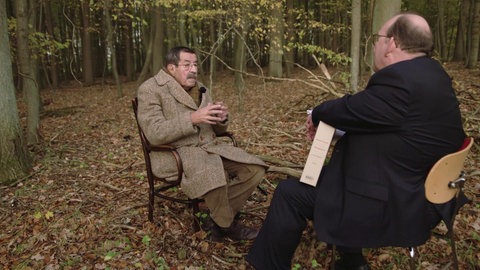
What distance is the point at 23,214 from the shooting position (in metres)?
3.87

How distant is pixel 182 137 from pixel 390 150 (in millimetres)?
1842

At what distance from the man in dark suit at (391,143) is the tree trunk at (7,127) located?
3992 mm

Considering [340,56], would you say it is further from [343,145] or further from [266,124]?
[343,145]

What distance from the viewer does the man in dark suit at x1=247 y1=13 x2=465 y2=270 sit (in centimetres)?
206

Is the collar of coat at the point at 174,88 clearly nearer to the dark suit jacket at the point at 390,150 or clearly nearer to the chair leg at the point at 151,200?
the chair leg at the point at 151,200

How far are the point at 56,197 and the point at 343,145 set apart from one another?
3.42m

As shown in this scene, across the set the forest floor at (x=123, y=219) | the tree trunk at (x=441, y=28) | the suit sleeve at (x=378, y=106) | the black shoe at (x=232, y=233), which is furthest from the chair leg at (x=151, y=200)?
the tree trunk at (x=441, y=28)

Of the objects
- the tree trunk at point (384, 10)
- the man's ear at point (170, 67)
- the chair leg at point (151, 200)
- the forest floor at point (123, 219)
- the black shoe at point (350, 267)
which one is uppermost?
the tree trunk at point (384, 10)

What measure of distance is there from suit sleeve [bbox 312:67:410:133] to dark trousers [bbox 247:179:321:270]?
57 centimetres

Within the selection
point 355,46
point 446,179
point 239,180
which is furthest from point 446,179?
point 355,46

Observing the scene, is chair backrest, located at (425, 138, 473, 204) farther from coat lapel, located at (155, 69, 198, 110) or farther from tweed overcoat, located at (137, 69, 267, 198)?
coat lapel, located at (155, 69, 198, 110)

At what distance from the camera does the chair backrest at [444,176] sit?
2.10 meters

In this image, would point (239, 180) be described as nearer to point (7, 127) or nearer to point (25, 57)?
point (7, 127)

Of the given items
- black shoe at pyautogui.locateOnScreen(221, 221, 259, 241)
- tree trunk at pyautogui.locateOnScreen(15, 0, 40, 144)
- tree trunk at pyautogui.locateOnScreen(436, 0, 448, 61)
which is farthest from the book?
tree trunk at pyautogui.locateOnScreen(436, 0, 448, 61)
